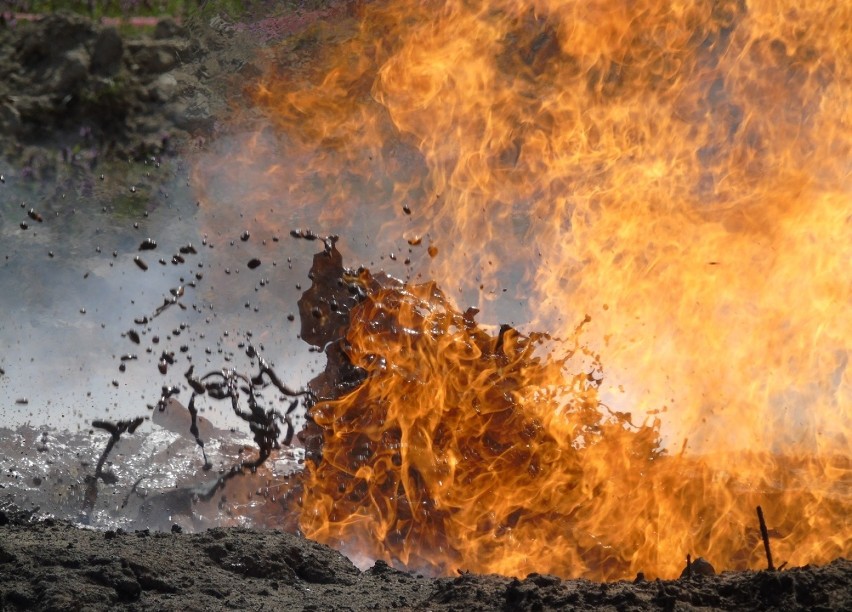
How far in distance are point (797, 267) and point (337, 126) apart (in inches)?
259

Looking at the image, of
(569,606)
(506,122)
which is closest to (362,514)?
(569,606)

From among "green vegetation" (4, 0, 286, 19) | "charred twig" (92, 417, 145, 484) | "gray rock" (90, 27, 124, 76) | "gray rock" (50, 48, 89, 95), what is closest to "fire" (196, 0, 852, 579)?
"green vegetation" (4, 0, 286, 19)

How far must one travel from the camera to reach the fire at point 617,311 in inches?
282

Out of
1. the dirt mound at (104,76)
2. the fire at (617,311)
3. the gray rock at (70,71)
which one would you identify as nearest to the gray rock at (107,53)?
the dirt mound at (104,76)

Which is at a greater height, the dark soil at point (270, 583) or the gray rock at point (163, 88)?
the gray rock at point (163, 88)

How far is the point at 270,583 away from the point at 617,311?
538cm

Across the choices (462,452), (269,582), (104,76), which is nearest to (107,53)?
(104,76)

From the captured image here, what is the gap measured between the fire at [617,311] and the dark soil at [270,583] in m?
2.51

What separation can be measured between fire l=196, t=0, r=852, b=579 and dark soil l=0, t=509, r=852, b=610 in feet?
8.23

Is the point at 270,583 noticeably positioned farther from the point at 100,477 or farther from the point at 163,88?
the point at 163,88

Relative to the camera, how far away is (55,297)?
534 inches

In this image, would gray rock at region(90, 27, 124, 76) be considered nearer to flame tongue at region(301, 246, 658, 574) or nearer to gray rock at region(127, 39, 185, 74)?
gray rock at region(127, 39, 185, 74)

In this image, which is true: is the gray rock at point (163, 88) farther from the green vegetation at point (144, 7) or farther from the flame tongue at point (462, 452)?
the flame tongue at point (462, 452)

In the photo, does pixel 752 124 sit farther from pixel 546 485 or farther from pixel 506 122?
pixel 546 485
